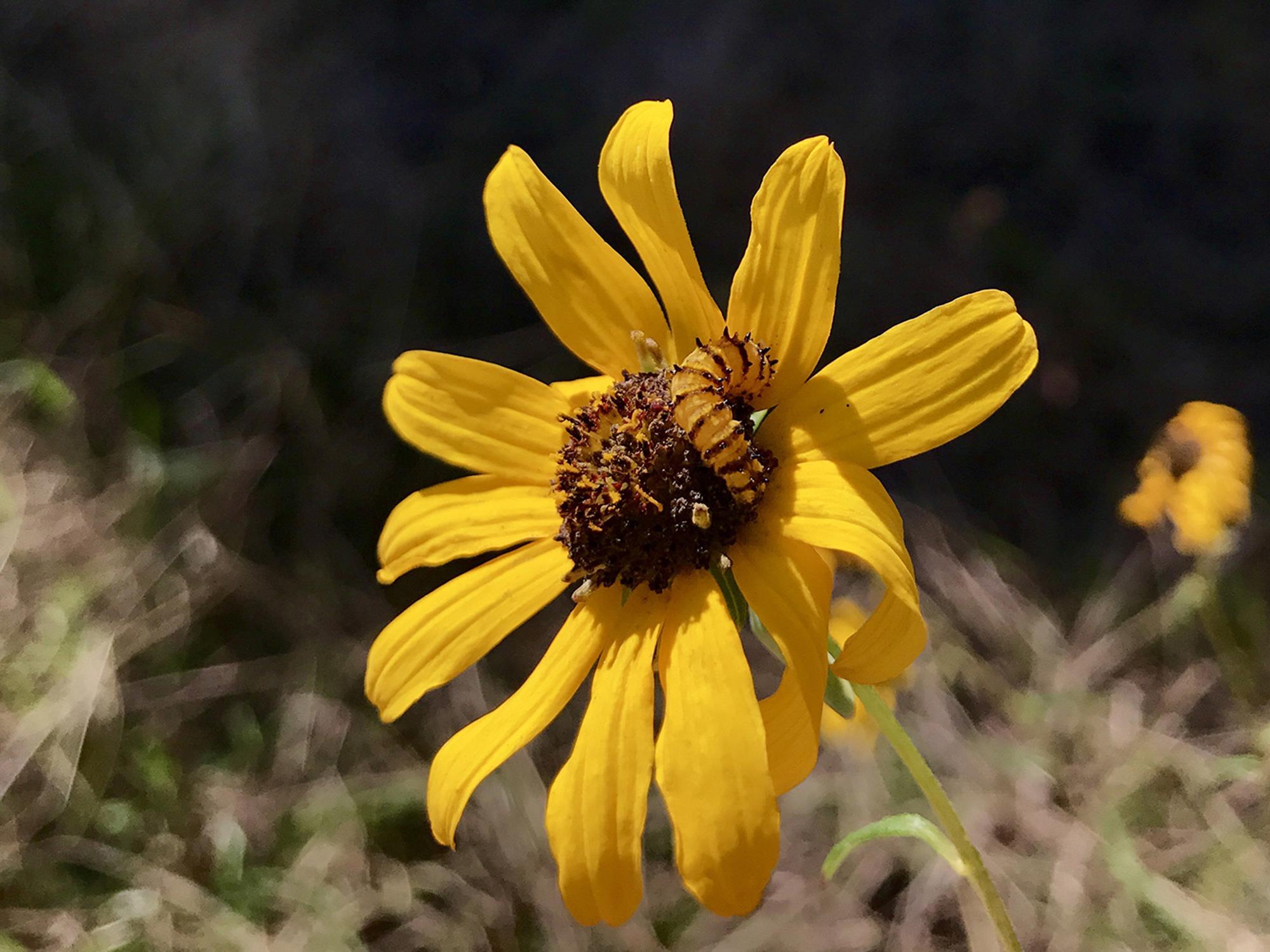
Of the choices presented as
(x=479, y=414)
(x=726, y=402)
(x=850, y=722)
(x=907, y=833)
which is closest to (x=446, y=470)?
(x=850, y=722)

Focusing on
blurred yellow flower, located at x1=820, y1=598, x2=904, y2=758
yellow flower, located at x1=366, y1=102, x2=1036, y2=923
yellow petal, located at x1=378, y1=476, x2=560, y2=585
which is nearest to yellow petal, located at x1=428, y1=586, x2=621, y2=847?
yellow flower, located at x1=366, y1=102, x2=1036, y2=923

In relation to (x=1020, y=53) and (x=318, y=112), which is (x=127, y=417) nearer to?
(x=318, y=112)

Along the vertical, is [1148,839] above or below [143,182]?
below

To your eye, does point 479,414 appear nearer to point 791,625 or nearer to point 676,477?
point 676,477

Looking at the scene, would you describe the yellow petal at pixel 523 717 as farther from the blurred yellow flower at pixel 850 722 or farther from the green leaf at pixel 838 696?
the blurred yellow flower at pixel 850 722

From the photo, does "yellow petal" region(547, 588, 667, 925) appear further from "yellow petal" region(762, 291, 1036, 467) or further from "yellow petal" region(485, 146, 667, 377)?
"yellow petal" region(485, 146, 667, 377)

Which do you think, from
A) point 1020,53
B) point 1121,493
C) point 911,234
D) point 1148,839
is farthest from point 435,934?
point 1020,53
